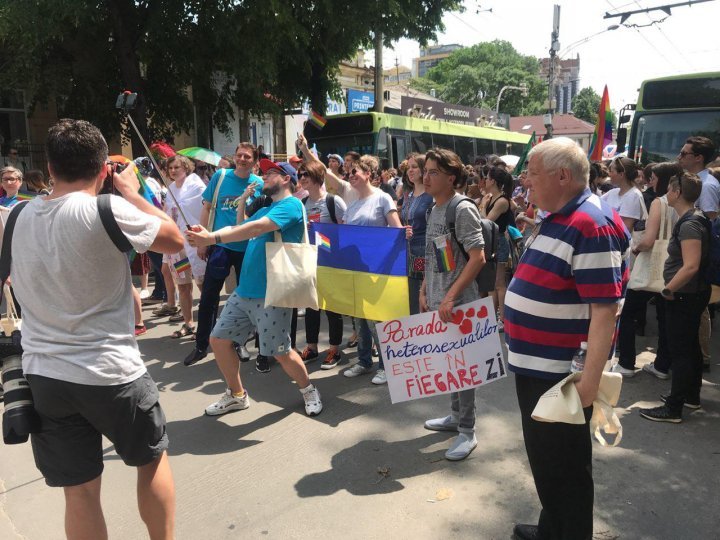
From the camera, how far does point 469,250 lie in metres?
3.41

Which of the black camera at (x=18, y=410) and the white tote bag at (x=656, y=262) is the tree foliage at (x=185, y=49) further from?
the black camera at (x=18, y=410)

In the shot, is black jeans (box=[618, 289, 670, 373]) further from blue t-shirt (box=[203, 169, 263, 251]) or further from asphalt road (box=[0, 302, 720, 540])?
blue t-shirt (box=[203, 169, 263, 251])

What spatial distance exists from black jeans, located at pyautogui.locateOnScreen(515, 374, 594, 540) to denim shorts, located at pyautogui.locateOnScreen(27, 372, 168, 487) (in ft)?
5.24

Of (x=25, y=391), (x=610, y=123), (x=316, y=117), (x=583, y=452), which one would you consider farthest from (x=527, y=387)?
(x=610, y=123)

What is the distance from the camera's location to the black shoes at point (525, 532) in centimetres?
272

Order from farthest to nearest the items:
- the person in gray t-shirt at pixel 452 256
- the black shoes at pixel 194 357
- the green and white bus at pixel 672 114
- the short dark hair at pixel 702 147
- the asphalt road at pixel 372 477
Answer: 1. the green and white bus at pixel 672 114
2. the short dark hair at pixel 702 147
3. the black shoes at pixel 194 357
4. the person in gray t-shirt at pixel 452 256
5. the asphalt road at pixel 372 477

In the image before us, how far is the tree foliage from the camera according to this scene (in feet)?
40.3

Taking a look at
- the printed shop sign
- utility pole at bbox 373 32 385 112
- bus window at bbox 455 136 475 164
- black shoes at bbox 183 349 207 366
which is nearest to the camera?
the printed shop sign

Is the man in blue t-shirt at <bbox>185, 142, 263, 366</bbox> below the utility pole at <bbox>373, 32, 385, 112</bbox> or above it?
below

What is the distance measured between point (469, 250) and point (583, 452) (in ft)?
4.69

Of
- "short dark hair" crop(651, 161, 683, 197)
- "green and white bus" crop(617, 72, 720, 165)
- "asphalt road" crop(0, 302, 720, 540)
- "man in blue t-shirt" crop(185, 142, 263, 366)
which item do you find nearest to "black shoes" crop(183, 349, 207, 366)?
"man in blue t-shirt" crop(185, 142, 263, 366)

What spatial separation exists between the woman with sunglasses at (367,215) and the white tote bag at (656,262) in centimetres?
206

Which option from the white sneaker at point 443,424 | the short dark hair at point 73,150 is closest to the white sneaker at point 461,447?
the white sneaker at point 443,424

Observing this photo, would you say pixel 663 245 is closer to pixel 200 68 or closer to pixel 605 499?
pixel 605 499
